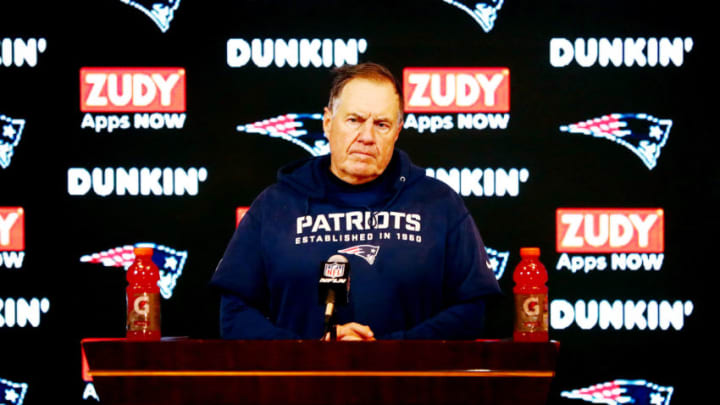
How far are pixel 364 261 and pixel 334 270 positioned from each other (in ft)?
0.86

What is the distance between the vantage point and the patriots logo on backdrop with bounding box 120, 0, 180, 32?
372 cm

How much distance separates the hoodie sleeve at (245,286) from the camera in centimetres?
211

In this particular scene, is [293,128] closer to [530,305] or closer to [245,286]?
[245,286]

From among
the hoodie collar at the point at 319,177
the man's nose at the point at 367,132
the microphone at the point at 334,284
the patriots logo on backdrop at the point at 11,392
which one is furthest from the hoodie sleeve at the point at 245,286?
the patriots logo on backdrop at the point at 11,392

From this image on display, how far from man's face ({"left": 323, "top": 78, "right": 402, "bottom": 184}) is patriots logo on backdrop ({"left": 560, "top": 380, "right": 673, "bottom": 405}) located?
188 centimetres

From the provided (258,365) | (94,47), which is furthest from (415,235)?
(94,47)

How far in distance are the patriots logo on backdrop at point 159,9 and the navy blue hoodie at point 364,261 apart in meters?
1.72

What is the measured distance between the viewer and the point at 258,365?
5.57 feet

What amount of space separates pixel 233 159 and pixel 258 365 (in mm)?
2082

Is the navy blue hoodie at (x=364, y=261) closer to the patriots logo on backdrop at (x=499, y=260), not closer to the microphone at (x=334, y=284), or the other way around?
the microphone at (x=334, y=284)

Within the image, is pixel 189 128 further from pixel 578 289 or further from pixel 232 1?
pixel 578 289

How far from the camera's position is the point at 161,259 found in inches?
145

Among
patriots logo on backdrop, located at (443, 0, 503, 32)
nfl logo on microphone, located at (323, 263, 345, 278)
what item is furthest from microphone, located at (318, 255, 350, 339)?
patriots logo on backdrop, located at (443, 0, 503, 32)

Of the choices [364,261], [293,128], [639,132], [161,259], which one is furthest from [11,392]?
[639,132]
